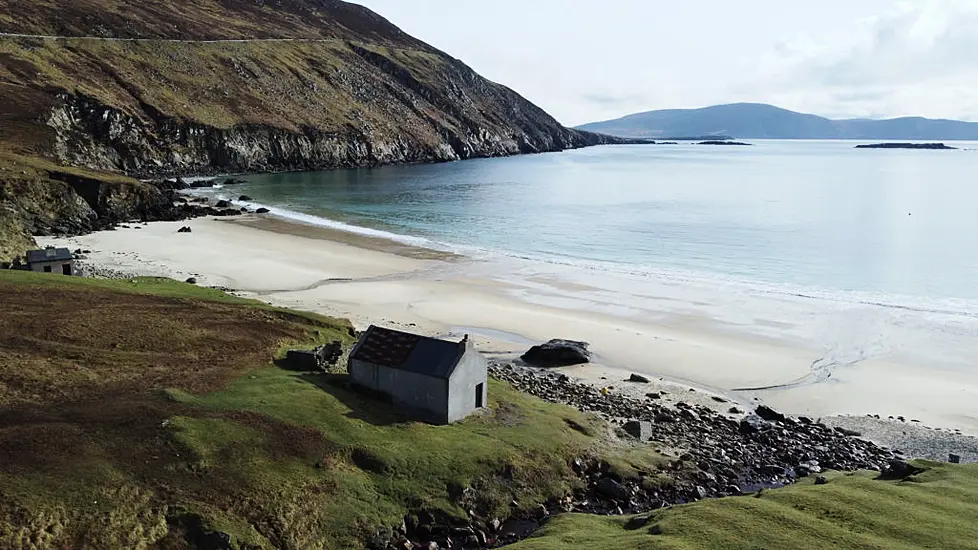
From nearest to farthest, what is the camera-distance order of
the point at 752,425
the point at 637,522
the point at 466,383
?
the point at 637,522 < the point at 466,383 < the point at 752,425

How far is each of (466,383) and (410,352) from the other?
2.84 m

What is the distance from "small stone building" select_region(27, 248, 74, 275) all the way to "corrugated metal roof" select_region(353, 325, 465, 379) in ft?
106

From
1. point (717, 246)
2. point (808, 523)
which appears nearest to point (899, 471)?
point (808, 523)

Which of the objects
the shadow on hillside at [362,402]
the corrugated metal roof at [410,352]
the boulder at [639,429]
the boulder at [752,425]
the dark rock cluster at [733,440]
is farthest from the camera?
the boulder at [752,425]

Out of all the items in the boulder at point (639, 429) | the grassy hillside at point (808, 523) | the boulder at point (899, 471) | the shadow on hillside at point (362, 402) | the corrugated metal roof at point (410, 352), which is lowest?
the boulder at point (639, 429)

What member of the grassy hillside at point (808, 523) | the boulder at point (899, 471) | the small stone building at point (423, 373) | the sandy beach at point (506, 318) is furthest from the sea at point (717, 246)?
the small stone building at point (423, 373)

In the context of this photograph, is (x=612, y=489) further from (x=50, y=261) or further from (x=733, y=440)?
(x=50, y=261)

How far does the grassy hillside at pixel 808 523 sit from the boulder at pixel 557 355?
1934 centimetres

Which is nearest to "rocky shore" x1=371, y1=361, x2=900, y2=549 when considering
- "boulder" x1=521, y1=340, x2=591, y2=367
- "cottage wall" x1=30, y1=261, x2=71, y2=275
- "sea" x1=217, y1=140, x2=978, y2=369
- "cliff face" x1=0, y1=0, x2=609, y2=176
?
"boulder" x1=521, y1=340, x2=591, y2=367

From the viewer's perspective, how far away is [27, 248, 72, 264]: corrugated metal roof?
2014 inches

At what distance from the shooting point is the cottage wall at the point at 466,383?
30.4 m

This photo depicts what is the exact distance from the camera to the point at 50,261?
51.8 metres

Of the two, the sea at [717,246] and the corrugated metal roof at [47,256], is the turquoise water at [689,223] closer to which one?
the sea at [717,246]

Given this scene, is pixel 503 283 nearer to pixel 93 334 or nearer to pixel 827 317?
pixel 827 317
